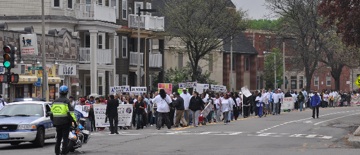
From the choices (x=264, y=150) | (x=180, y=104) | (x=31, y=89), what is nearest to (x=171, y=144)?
(x=264, y=150)

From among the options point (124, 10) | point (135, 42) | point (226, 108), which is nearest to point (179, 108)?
point (226, 108)

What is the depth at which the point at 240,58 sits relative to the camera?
94.5m

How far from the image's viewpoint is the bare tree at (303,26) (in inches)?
3078

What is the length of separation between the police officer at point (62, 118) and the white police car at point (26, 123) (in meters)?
4.33

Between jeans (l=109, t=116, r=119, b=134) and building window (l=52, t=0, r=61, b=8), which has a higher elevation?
building window (l=52, t=0, r=61, b=8)

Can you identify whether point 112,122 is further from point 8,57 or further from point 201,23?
point 201,23

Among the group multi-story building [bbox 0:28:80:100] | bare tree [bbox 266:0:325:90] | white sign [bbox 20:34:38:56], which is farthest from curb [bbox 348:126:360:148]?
bare tree [bbox 266:0:325:90]

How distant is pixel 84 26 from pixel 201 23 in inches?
495

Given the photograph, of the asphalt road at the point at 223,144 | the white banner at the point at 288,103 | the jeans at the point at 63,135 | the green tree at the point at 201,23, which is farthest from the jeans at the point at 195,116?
the green tree at the point at 201,23

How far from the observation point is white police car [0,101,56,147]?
2512 cm

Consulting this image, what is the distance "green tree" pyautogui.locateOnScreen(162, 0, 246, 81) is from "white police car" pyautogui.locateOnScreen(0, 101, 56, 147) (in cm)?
3789

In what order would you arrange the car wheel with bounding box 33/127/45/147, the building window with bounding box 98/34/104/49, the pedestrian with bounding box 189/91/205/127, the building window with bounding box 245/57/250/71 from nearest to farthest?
the car wheel with bounding box 33/127/45/147 → the pedestrian with bounding box 189/91/205/127 → the building window with bounding box 98/34/104/49 → the building window with bounding box 245/57/250/71

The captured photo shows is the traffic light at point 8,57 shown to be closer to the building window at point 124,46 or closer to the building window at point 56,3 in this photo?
the building window at point 56,3

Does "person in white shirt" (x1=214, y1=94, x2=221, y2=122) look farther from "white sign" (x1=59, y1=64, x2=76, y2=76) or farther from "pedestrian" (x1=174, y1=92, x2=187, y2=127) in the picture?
"white sign" (x1=59, y1=64, x2=76, y2=76)
